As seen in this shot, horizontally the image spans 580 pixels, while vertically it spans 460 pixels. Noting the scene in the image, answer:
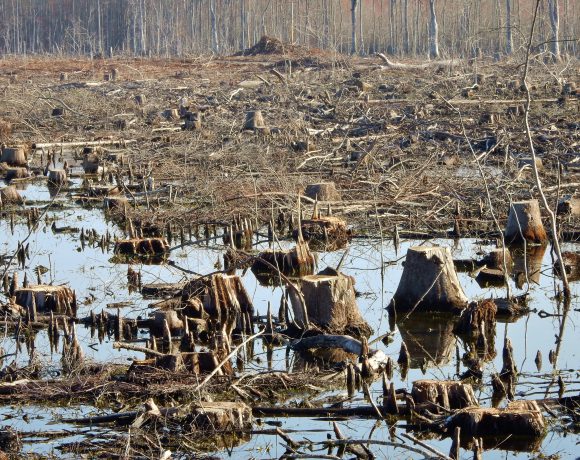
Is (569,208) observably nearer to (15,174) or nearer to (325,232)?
(325,232)

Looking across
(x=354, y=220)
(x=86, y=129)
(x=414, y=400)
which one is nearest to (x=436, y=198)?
(x=354, y=220)

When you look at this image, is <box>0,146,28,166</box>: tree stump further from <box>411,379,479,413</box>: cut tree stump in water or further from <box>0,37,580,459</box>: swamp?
<box>411,379,479,413</box>: cut tree stump in water

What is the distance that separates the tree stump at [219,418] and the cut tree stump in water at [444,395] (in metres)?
1.00

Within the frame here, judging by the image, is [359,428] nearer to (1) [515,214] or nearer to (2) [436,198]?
(1) [515,214]

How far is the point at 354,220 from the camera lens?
12.9m

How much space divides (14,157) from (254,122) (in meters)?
4.79

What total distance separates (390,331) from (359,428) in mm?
2444

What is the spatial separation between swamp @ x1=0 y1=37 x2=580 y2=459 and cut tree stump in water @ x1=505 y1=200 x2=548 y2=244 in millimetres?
22

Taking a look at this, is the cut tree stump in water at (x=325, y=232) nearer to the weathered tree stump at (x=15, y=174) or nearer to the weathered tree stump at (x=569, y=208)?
the weathered tree stump at (x=569, y=208)

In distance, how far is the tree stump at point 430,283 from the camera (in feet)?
28.2

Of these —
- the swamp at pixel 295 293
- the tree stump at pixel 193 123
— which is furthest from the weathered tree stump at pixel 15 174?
the tree stump at pixel 193 123

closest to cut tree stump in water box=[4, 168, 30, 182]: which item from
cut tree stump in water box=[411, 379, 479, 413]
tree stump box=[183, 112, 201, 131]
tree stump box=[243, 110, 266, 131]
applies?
tree stump box=[183, 112, 201, 131]

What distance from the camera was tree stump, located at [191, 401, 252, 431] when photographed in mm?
5664

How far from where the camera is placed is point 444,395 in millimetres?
5895
